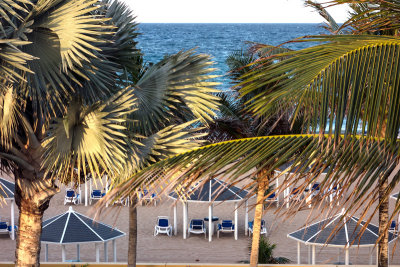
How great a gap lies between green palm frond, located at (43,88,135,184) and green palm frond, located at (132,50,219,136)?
2.23 feet

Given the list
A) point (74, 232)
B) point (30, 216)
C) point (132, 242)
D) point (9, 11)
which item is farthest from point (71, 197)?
point (9, 11)

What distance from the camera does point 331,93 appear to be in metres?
1.99

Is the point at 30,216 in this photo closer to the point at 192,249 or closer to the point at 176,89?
the point at 176,89

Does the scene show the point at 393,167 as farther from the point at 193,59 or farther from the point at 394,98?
the point at 193,59

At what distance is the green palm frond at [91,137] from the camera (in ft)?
20.2

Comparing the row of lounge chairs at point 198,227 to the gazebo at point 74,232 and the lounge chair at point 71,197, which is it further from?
the lounge chair at point 71,197

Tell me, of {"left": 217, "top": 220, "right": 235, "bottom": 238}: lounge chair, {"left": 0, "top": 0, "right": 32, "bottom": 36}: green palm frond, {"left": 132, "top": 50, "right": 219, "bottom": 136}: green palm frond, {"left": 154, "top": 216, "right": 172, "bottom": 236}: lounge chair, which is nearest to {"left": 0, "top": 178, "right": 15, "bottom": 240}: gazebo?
{"left": 154, "top": 216, "right": 172, "bottom": 236}: lounge chair

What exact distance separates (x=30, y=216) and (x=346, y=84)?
6.27 meters

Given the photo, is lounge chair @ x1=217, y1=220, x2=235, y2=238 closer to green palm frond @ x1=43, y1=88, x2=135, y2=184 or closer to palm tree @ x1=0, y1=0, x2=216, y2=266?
palm tree @ x1=0, y1=0, x2=216, y2=266

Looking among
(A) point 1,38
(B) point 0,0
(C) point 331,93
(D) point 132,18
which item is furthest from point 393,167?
(D) point 132,18

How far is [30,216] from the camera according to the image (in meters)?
7.49

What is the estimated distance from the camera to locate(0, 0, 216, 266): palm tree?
5.82 m

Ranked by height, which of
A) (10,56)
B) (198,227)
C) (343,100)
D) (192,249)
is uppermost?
(10,56)

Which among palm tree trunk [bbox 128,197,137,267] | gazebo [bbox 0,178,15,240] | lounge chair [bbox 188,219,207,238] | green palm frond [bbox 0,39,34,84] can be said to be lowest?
lounge chair [bbox 188,219,207,238]
